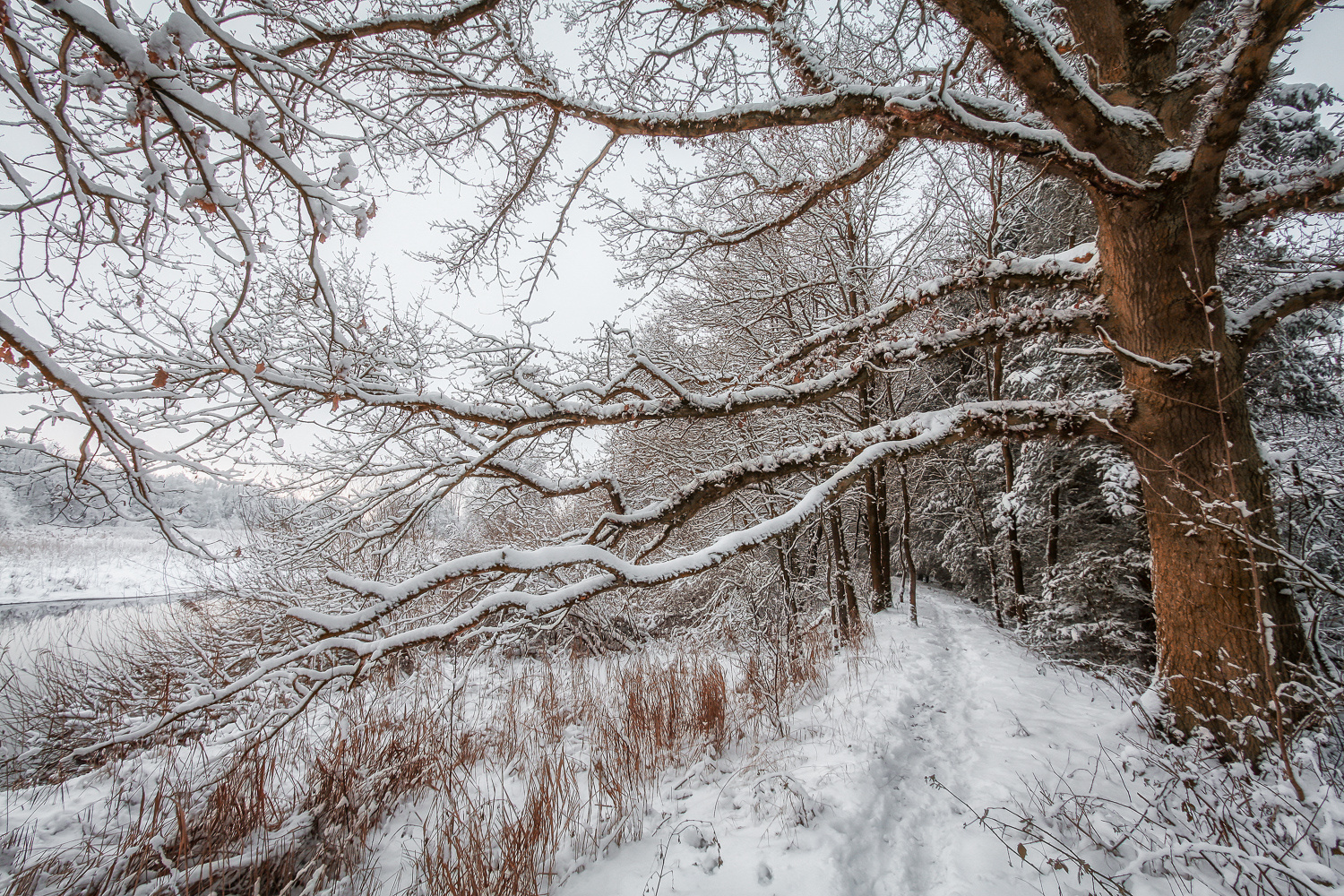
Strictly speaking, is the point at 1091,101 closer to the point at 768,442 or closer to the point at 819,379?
the point at 819,379

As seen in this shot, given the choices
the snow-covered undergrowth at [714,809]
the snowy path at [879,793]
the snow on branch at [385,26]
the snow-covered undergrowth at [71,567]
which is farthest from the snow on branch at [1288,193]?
the snow-covered undergrowth at [71,567]

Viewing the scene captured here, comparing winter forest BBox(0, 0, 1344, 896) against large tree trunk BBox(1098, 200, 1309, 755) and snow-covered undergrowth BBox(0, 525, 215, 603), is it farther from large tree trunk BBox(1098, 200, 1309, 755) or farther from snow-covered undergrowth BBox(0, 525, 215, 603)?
snow-covered undergrowth BBox(0, 525, 215, 603)

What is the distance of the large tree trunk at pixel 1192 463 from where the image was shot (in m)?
2.64

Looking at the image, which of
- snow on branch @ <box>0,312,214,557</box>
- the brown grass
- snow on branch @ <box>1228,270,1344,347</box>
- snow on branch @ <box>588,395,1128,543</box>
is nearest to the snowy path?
the brown grass

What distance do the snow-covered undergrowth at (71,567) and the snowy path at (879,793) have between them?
22.9 m

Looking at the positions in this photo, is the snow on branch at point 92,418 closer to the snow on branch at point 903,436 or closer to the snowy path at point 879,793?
the snow on branch at point 903,436

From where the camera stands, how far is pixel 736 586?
9961 mm

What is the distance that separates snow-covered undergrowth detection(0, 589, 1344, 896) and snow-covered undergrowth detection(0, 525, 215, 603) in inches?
820

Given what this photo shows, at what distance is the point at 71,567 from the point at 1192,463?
A: 110 feet

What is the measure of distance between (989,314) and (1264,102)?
7269 millimetres

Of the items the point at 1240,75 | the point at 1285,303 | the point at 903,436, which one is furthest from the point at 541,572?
the point at 1285,303

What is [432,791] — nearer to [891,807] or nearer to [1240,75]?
[891,807]

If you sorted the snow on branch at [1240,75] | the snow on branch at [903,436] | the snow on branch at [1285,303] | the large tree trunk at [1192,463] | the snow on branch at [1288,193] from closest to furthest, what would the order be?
the snow on branch at [1240,75], the snow on branch at [1288,193], the large tree trunk at [1192,463], the snow on branch at [1285,303], the snow on branch at [903,436]

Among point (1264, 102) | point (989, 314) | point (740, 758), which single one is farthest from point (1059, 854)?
point (1264, 102)
